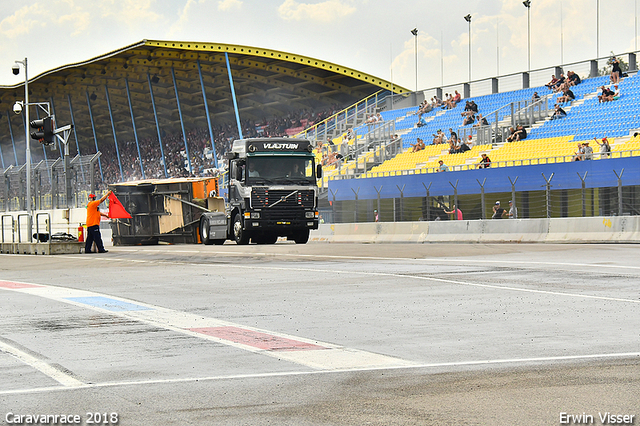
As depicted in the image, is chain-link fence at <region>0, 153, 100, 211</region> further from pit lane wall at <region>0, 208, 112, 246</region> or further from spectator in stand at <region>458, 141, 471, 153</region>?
spectator in stand at <region>458, 141, 471, 153</region>

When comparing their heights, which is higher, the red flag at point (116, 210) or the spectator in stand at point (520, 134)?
the spectator in stand at point (520, 134)

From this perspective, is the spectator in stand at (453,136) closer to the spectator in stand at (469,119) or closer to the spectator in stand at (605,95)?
the spectator in stand at (469,119)

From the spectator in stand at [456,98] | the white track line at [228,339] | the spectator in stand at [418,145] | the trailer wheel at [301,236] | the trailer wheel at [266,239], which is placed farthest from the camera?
the spectator in stand at [456,98]

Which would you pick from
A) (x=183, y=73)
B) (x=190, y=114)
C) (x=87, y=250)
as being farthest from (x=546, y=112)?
(x=190, y=114)

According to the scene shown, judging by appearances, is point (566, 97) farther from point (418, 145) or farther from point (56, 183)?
point (56, 183)

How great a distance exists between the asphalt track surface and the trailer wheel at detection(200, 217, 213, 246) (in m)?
16.9

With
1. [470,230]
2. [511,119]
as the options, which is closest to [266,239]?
[470,230]

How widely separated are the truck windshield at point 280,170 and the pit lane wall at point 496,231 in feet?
12.1

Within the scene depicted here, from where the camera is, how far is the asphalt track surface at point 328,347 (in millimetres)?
5695

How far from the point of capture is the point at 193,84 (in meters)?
72.9

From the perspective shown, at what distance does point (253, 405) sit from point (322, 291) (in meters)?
7.74

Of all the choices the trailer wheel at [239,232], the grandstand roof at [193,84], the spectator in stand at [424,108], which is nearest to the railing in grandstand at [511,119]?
the spectator in stand at [424,108]

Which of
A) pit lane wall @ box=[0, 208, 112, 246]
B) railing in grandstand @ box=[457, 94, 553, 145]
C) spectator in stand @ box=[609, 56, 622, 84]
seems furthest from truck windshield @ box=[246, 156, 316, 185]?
spectator in stand @ box=[609, 56, 622, 84]

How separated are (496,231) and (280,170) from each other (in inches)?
306
